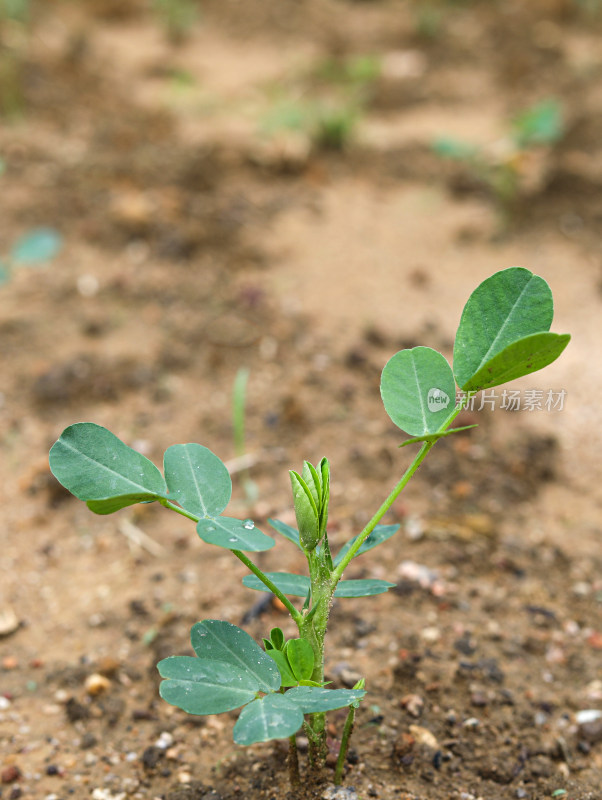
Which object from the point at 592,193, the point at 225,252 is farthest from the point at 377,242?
the point at 592,193

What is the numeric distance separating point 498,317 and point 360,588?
0.41 metres

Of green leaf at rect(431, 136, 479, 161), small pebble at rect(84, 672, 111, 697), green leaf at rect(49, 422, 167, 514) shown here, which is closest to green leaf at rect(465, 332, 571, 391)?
green leaf at rect(49, 422, 167, 514)

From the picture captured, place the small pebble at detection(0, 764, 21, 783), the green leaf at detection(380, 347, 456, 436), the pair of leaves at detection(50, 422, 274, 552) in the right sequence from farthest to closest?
the small pebble at detection(0, 764, 21, 783) → the green leaf at detection(380, 347, 456, 436) → the pair of leaves at detection(50, 422, 274, 552)

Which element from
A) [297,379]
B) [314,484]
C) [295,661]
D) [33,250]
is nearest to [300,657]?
[295,661]

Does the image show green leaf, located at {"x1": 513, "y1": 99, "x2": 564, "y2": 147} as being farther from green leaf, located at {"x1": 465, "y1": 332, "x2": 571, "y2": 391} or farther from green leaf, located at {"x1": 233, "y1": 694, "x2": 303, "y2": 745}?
green leaf, located at {"x1": 233, "y1": 694, "x2": 303, "y2": 745}

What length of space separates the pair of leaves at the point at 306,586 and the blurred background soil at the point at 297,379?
1.07 ft

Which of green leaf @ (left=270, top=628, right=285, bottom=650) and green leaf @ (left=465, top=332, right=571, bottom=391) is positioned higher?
green leaf @ (left=465, top=332, right=571, bottom=391)

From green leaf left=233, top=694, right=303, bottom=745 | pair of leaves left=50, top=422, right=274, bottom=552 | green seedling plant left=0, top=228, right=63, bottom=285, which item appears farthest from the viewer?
green seedling plant left=0, top=228, right=63, bottom=285

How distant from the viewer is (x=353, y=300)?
9.01 feet

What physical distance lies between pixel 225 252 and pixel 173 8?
301 centimetres

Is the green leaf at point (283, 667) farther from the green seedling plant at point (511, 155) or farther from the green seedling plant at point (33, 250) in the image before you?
the green seedling plant at point (511, 155)

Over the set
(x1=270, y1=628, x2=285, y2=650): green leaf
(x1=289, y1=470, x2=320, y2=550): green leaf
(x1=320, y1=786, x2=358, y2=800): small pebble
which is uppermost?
(x1=289, y1=470, x2=320, y2=550): green leaf

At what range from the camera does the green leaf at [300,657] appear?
0.98 m

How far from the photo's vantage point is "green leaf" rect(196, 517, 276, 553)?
89 cm
